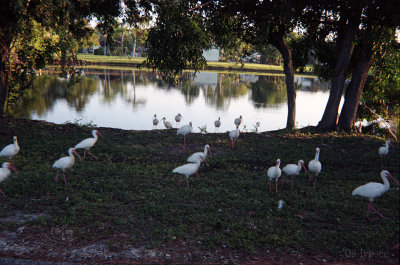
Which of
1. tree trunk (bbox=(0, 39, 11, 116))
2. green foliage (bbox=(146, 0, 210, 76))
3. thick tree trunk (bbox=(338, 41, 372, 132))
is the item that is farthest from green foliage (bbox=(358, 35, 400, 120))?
tree trunk (bbox=(0, 39, 11, 116))

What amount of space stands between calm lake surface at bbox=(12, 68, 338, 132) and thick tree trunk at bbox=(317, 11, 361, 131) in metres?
4.80

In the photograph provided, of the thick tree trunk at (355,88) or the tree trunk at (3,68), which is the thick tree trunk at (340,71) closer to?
the thick tree trunk at (355,88)

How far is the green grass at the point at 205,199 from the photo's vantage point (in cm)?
614

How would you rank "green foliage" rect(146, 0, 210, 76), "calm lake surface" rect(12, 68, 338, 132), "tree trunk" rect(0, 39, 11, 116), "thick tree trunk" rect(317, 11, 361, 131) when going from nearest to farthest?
1. "green foliage" rect(146, 0, 210, 76)
2. "tree trunk" rect(0, 39, 11, 116)
3. "thick tree trunk" rect(317, 11, 361, 131)
4. "calm lake surface" rect(12, 68, 338, 132)

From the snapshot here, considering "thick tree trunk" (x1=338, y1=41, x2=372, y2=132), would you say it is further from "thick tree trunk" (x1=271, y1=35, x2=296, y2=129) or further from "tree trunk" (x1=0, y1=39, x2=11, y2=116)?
"tree trunk" (x1=0, y1=39, x2=11, y2=116)

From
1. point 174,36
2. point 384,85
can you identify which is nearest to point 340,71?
point 384,85

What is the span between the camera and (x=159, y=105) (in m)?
30.6

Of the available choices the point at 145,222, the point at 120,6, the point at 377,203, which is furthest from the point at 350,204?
the point at 120,6

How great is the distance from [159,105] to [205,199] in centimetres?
2340

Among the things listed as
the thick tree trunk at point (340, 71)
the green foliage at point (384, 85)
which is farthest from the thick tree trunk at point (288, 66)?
the green foliage at point (384, 85)

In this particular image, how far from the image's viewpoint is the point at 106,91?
3578cm

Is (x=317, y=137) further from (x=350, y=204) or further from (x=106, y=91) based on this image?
(x=106, y=91)

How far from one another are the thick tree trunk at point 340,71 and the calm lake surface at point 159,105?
480 cm

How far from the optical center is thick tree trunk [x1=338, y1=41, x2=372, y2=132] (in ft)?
48.8
